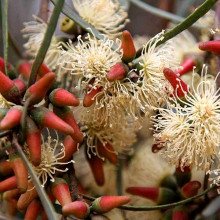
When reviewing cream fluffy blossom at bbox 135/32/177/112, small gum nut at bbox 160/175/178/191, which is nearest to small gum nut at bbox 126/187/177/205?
small gum nut at bbox 160/175/178/191

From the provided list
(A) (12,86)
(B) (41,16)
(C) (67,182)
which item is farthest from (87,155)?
(B) (41,16)

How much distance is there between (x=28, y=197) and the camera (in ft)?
2.56

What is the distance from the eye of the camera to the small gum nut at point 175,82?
797 millimetres

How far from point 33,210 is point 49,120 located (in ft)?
0.51

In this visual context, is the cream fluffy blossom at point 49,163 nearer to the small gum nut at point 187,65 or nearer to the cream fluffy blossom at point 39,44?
the cream fluffy blossom at point 39,44

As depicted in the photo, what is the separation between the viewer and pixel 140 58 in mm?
864

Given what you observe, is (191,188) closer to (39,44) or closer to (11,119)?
(11,119)

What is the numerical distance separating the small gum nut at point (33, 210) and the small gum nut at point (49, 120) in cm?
13

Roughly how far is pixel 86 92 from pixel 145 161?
0.99 ft

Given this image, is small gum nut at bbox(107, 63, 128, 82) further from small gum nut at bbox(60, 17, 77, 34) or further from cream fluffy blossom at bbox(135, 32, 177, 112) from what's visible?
small gum nut at bbox(60, 17, 77, 34)

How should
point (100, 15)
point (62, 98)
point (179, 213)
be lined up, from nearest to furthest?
point (62, 98) → point (179, 213) → point (100, 15)

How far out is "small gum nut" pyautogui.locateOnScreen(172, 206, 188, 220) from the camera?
88 centimetres

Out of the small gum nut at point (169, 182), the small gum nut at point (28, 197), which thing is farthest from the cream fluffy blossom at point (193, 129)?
the small gum nut at point (28, 197)

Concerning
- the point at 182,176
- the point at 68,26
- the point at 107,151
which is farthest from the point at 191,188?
the point at 68,26
